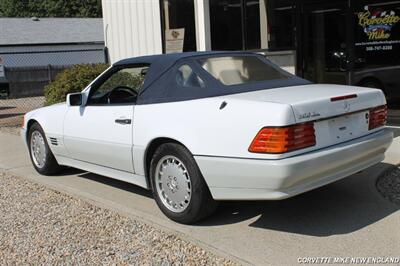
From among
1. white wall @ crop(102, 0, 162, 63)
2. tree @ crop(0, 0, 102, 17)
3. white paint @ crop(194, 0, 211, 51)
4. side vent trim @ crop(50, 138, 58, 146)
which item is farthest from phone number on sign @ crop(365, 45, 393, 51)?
tree @ crop(0, 0, 102, 17)

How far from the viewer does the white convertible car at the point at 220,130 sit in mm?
4309

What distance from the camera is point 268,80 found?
17.8 feet

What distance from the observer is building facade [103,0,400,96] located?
9750 mm

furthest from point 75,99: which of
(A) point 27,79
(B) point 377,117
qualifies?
(A) point 27,79

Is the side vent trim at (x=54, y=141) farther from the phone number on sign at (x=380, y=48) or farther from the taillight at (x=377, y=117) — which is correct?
the phone number on sign at (x=380, y=48)

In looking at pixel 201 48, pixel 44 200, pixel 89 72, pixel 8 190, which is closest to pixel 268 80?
pixel 44 200

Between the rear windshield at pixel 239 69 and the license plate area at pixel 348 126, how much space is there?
101 cm

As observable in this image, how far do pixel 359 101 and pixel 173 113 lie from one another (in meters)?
1.66

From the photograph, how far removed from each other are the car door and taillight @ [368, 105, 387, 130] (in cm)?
227

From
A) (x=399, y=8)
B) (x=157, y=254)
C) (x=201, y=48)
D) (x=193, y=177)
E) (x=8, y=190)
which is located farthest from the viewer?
(x=201, y=48)

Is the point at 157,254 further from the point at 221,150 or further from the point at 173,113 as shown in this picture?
the point at 173,113

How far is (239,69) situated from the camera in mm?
5520

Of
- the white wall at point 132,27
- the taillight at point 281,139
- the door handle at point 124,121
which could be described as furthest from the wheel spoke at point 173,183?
the white wall at point 132,27

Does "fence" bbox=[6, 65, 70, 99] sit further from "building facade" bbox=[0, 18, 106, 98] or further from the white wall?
the white wall
